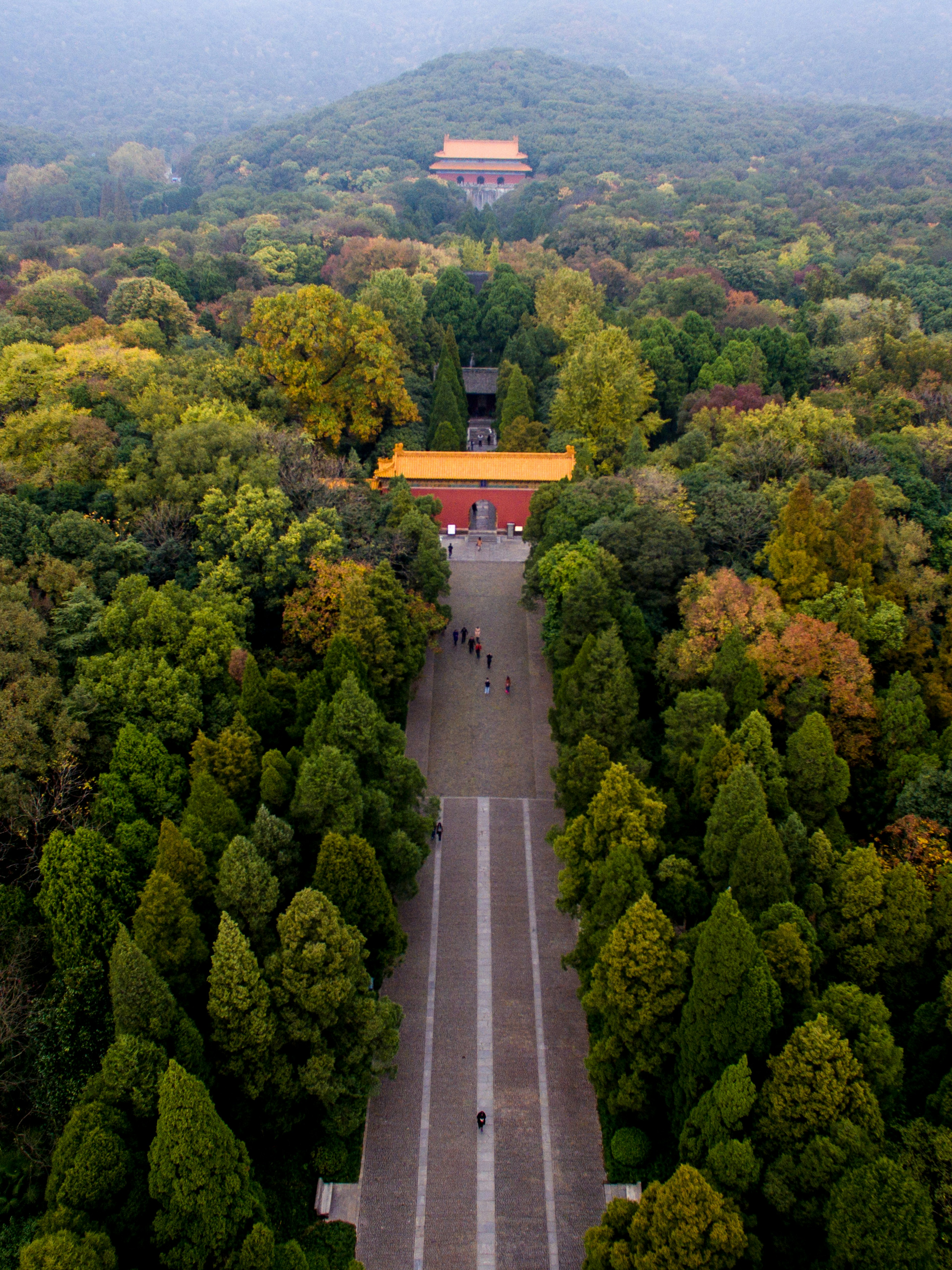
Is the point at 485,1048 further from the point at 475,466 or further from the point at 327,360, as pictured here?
the point at 327,360

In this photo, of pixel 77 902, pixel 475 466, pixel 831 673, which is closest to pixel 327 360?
pixel 475 466

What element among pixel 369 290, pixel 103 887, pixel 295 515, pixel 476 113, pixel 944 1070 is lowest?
pixel 944 1070

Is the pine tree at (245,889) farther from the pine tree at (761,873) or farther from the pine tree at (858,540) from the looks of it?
the pine tree at (858,540)

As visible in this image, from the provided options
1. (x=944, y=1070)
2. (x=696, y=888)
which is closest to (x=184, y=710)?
(x=696, y=888)

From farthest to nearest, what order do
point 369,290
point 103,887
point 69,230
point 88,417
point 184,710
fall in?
point 69,230, point 369,290, point 88,417, point 184,710, point 103,887

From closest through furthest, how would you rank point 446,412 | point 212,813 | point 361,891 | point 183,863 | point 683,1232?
1. point 683,1232
2. point 183,863
3. point 361,891
4. point 212,813
5. point 446,412

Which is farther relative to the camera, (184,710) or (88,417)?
(88,417)

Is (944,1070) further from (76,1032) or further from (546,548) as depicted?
(546,548)
